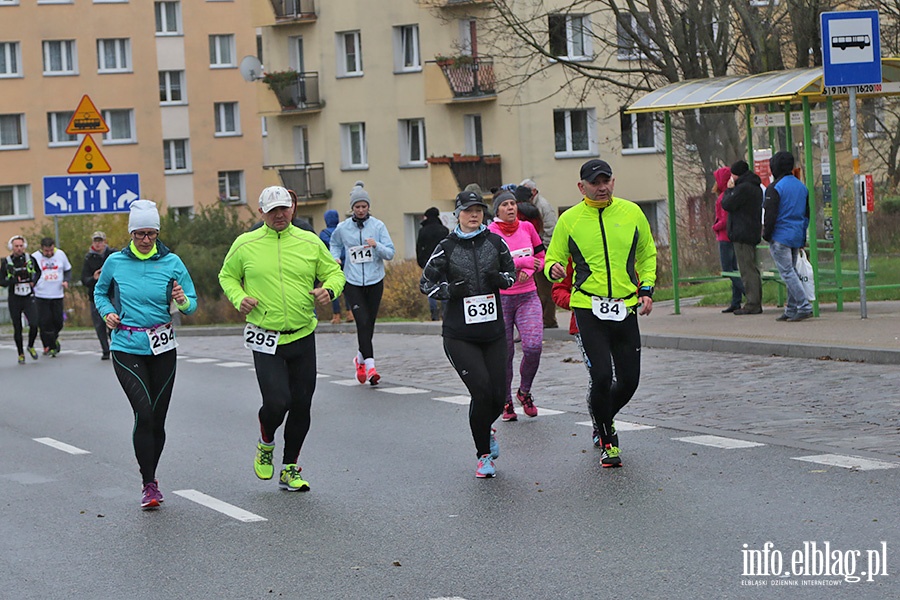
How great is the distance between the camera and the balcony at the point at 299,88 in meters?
55.7

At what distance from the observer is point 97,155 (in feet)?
88.0

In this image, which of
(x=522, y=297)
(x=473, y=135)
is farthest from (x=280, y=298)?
(x=473, y=135)

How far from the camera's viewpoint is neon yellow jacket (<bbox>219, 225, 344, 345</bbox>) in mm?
9562

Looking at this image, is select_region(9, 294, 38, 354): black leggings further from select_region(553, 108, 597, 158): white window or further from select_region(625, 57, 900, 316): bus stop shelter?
select_region(553, 108, 597, 158): white window

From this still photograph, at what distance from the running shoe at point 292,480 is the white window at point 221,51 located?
62.2 m

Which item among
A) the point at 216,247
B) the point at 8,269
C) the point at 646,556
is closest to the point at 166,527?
the point at 646,556

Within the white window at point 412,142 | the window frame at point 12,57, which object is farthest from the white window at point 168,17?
the white window at point 412,142

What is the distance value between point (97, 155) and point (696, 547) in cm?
2104

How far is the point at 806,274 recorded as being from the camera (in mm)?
18625

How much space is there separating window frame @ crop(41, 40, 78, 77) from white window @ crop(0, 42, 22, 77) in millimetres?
1037

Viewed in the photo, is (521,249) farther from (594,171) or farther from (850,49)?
(850,49)

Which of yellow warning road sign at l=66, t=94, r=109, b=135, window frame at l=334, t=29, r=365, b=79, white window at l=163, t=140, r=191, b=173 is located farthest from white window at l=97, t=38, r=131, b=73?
yellow warning road sign at l=66, t=94, r=109, b=135

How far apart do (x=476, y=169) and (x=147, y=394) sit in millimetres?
41504

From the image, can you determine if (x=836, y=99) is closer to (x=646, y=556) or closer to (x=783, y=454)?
(x=783, y=454)
